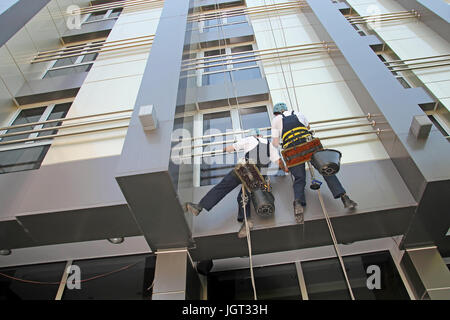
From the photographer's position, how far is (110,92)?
689 centimetres

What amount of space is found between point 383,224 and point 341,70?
3.46 m

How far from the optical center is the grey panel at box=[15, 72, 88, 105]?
24.1 ft

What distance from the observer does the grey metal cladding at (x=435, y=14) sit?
23.9 feet

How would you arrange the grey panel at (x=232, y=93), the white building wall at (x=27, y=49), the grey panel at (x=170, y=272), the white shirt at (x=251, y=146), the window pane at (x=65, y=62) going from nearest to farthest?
the grey panel at (x=170, y=272)
the white shirt at (x=251, y=146)
the grey panel at (x=232, y=93)
the white building wall at (x=27, y=49)
the window pane at (x=65, y=62)

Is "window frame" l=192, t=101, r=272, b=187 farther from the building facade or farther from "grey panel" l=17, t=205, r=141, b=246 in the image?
"grey panel" l=17, t=205, r=141, b=246

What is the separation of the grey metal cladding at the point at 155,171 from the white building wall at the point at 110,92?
127 centimetres

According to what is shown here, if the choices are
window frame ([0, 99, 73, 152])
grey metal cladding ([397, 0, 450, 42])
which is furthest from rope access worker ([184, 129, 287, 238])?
grey metal cladding ([397, 0, 450, 42])

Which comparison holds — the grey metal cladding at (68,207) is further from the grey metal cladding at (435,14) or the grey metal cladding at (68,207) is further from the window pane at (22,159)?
the grey metal cladding at (435,14)

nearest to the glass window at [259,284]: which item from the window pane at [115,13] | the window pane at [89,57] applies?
the window pane at [89,57]

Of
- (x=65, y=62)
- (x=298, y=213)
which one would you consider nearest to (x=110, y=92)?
(x=65, y=62)

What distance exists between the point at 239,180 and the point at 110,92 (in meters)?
4.03

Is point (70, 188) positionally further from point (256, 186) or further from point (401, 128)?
point (401, 128)

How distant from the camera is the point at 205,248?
4.51 meters
